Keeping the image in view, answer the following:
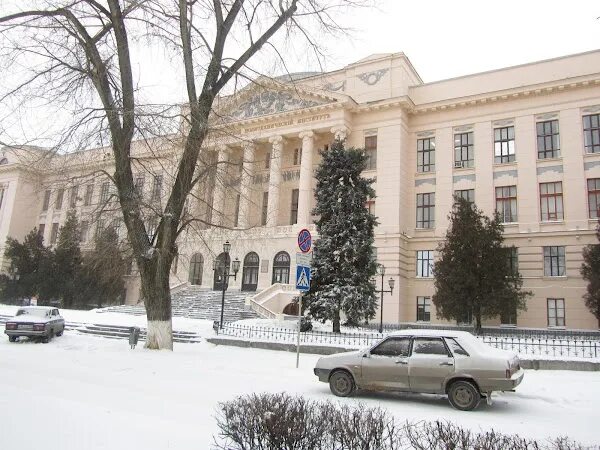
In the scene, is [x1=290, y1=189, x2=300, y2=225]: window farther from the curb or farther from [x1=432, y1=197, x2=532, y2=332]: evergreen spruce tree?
the curb

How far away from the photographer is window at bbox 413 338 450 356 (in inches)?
373

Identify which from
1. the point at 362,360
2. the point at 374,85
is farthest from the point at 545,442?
the point at 374,85

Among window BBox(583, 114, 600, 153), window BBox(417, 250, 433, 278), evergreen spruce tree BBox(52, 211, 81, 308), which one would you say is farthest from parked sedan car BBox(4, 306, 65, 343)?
window BBox(583, 114, 600, 153)

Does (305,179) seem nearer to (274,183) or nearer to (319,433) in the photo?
(274,183)

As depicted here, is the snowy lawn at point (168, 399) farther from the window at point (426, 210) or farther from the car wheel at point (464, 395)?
the window at point (426, 210)

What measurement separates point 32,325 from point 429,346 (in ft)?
55.3

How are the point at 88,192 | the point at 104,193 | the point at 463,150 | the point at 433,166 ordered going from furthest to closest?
the point at 433,166, the point at 463,150, the point at 88,192, the point at 104,193

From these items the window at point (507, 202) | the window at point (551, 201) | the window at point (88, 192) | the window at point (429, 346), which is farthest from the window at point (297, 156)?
the window at point (429, 346)

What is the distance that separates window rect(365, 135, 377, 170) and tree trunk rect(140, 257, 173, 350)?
26.6m

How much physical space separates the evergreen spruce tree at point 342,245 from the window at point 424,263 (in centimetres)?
1150

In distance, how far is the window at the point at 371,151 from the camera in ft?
132

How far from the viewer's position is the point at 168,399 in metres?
8.44

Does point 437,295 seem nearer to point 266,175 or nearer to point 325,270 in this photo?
point 325,270

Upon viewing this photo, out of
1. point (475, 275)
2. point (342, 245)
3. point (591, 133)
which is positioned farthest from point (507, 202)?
point (342, 245)
